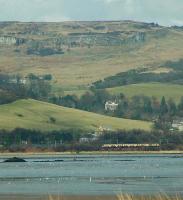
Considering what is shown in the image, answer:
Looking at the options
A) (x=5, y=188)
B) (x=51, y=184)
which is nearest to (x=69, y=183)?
(x=51, y=184)

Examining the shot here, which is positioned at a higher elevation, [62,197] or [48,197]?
[48,197]

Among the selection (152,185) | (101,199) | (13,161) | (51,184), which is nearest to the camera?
(101,199)

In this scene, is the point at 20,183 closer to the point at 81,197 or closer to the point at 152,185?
the point at 152,185

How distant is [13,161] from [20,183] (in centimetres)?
9581

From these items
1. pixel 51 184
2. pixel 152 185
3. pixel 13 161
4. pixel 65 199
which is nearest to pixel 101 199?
pixel 65 199

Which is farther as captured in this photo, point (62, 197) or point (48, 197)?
point (62, 197)

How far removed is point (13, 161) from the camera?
634ft

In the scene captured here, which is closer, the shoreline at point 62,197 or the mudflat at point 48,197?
the mudflat at point 48,197

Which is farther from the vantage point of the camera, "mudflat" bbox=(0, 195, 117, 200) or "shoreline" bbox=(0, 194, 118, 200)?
"shoreline" bbox=(0, 194, 118, 200)

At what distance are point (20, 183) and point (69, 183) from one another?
6460 mm

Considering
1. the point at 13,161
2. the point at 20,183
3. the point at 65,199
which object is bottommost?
the point at 13,161

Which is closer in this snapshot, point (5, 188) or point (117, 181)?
point (5, 188)

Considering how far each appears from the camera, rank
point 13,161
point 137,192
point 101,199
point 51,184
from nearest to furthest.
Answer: point 101,199 → point 137,192 → point 51,184 → point 13,161

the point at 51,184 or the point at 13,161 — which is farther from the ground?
the point at 51,184
